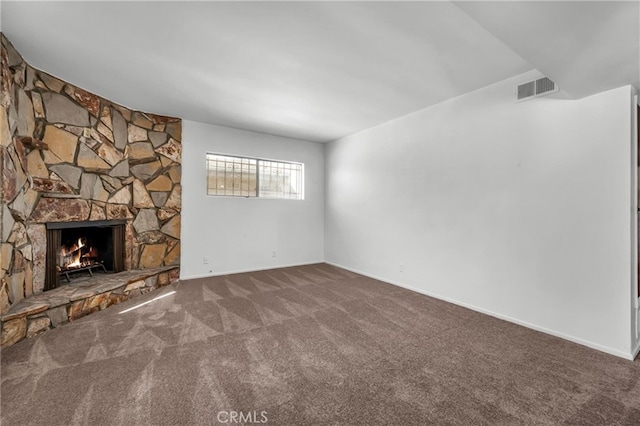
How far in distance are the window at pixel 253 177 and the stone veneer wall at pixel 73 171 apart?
642 millimetres

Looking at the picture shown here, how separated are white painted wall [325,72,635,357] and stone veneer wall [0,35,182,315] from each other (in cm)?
364

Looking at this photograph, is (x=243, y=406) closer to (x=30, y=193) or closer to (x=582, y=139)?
(x=30, y=193)

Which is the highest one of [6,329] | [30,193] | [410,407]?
[30,193]

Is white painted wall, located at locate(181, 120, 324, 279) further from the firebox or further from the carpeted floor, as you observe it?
the carpeted floor

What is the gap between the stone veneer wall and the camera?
2514 millimetres

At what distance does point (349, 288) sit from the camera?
13.5ft

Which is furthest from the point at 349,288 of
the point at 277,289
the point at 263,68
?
the point at 263,68

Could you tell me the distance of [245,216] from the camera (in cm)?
513

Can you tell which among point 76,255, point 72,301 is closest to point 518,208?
point 72,301

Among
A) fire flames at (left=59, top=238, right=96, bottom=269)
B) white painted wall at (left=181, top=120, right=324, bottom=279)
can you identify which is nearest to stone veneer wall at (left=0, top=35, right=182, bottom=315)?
white painted wall at (left=181, top=120, right=324, bottom=279)

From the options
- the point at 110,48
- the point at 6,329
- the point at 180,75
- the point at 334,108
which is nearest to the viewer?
the point at 6,329

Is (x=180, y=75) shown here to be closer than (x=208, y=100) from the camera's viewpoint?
Yes

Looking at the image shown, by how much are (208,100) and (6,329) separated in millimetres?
3090

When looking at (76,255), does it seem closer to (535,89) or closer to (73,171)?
(73,171)
